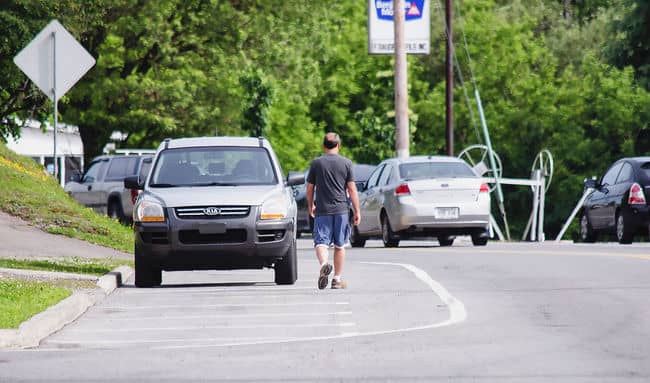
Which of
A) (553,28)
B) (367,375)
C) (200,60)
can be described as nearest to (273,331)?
(367,375)

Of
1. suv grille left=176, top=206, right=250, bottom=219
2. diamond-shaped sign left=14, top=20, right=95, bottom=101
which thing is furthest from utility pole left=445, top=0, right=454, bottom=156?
suv grille left=176, top=206, right=250, bottom=219

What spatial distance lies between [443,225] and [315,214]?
1001 centimetres

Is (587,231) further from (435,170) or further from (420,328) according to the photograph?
(420,328)

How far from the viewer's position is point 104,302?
15.8 m

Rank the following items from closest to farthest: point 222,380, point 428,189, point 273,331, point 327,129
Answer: point 222,380
point 273,331
point 428,189
point 327,129

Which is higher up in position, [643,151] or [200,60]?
[200,60]

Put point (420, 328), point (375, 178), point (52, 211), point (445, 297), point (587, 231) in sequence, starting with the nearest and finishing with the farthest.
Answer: point (420, 328)
point (445, 297)
point (52, 211)
point (375, 178)
point (587, 231)

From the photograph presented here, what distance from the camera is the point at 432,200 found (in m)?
27.2

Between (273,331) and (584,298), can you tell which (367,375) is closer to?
(273,331)

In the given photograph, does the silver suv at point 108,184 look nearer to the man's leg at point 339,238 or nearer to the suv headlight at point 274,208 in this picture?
the suv headlight at point 274,208

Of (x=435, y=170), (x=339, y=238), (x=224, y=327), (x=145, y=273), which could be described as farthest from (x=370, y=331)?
(x=435, y=170)

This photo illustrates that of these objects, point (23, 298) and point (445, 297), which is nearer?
point (23, 298)

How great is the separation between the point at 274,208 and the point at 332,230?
698 mm

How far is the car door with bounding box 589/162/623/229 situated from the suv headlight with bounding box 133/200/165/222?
45.9 ft
